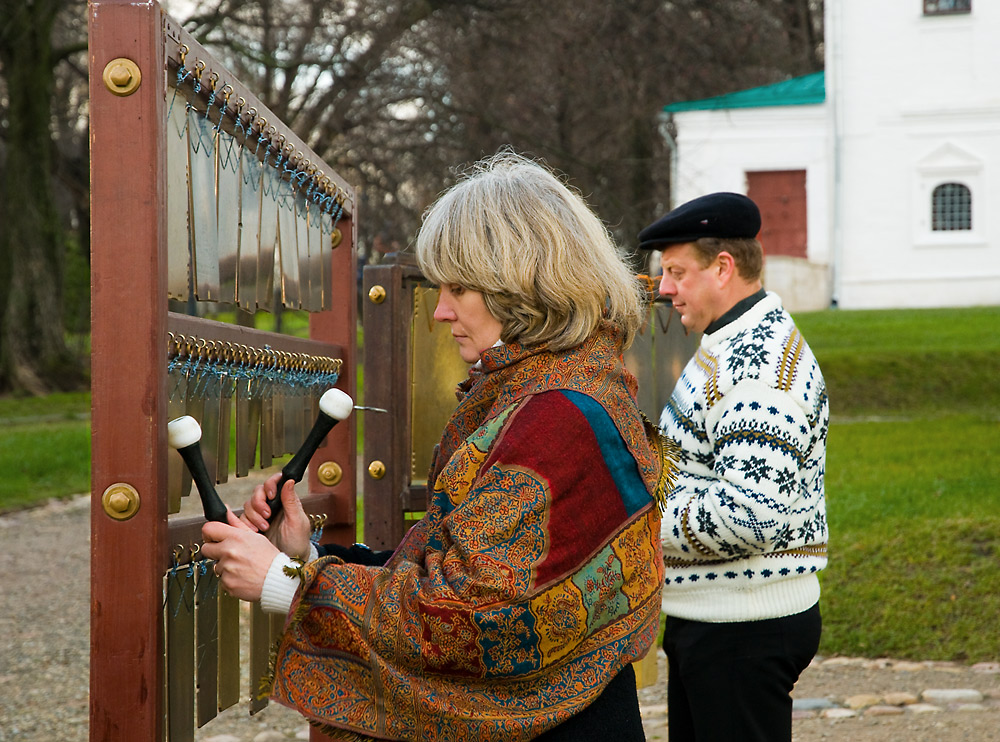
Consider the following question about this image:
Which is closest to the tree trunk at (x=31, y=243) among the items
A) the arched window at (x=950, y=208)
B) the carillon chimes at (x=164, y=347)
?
the carillon chimes at (x=164, y=347)

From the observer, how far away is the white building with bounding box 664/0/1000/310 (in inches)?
806

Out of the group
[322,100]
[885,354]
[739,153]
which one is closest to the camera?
[885,354]

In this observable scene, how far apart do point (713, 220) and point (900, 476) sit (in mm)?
4971

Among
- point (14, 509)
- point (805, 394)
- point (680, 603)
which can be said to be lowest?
point (14, 509)

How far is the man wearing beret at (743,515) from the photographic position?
241cm

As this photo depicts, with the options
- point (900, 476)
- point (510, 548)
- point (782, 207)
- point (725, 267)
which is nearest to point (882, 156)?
point (782, 207)

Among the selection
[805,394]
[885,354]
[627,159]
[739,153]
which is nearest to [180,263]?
[805,394]

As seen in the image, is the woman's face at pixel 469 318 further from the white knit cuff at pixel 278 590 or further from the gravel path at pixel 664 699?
the gravel path at pixel 664 699

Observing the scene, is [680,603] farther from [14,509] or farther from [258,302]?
[14,509]

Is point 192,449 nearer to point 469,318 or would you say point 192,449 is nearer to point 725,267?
point 469,318

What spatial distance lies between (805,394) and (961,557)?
3549mm

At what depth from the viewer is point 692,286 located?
107 inches

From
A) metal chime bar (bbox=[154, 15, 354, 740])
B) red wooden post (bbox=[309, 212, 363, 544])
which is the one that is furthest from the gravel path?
metal chime bar (bbox=[154, 15, 354, 740])

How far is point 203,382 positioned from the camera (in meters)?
1.77
